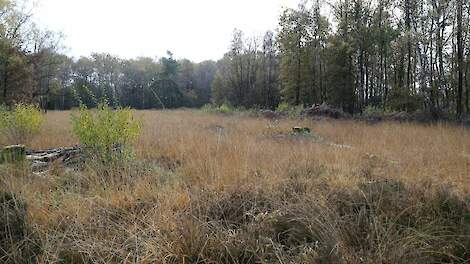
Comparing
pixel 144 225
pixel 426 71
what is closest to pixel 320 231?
pixel 144 225

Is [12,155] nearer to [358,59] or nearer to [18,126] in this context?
[18,126]

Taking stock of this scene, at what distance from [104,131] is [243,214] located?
261cm

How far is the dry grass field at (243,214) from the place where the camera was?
237cm

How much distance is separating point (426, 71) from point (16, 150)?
2158 centimetres

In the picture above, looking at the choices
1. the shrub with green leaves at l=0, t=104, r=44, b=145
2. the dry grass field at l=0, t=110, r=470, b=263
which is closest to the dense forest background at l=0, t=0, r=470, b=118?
the shrub with green leaves at l=0, t=104, r=44, b=145

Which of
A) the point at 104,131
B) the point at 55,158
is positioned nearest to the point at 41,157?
the point at 55,158

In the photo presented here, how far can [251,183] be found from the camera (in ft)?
11.7

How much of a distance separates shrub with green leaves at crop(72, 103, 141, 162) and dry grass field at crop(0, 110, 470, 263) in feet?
1.55

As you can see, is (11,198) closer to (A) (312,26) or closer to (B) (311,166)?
(B) (311,166)

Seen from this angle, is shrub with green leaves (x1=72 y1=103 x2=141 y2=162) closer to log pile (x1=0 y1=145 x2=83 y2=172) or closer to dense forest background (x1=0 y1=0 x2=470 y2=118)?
log pile (x1=0 y1=145 x2=83 y2=172)

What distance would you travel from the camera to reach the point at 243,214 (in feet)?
9.88

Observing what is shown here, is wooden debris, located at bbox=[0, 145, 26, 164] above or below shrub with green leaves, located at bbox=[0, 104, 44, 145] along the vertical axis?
below

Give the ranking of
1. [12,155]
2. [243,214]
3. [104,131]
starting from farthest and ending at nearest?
[12,155] < [104,131] < [243,214]

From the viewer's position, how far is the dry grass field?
237 cm
